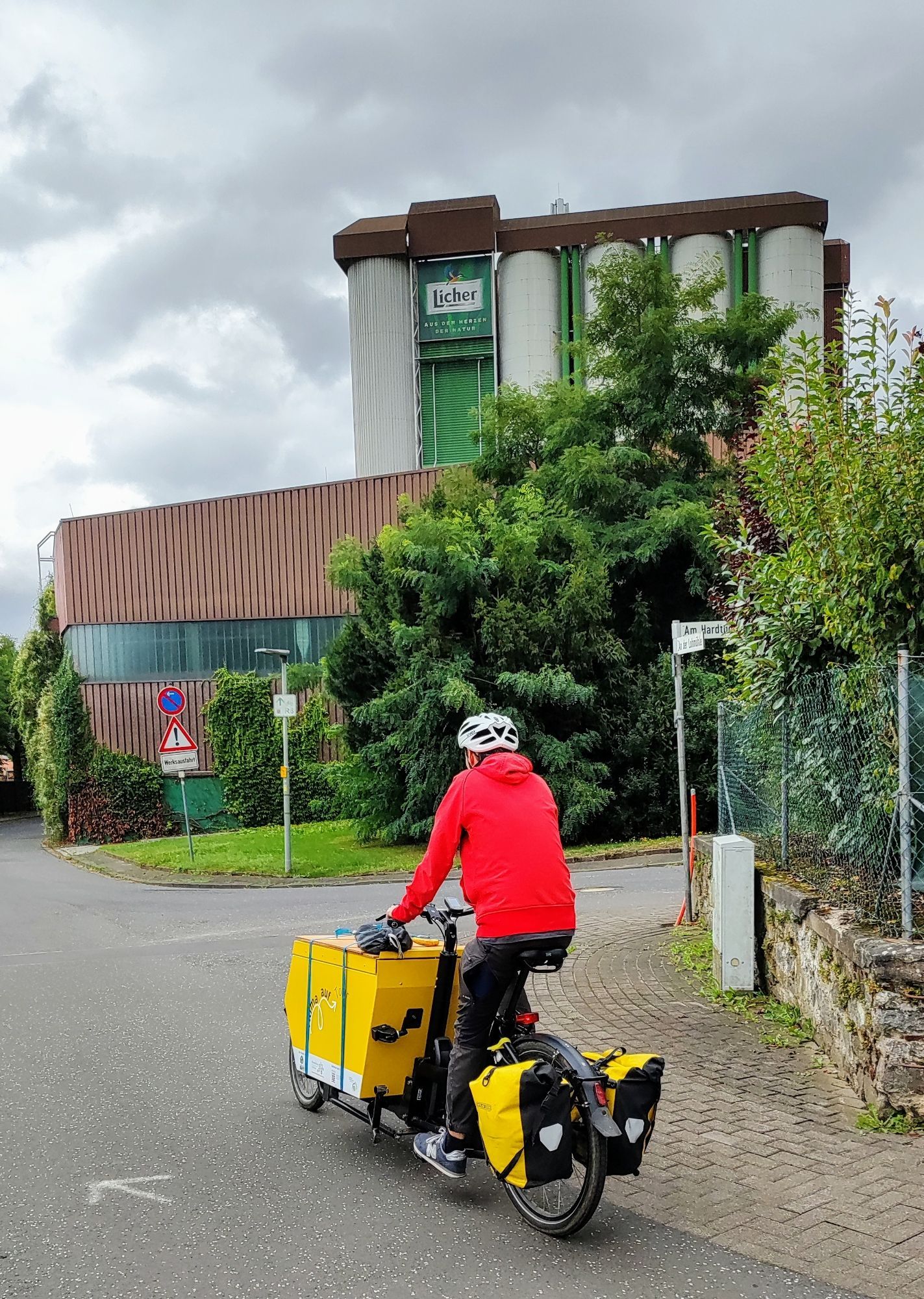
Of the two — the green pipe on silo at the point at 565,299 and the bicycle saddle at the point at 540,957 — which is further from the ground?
the green pipe on silo at the point at 565,299

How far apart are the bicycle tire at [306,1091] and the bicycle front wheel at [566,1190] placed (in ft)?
4.63

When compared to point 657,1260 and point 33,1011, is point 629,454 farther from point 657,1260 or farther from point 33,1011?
point 657,1260

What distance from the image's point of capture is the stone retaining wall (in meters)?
5.34

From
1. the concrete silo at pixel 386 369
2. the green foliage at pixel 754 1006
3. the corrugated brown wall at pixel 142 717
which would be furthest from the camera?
the concrete silo at pixel 386 369

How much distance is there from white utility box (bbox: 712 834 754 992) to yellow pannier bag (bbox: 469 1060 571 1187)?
3.88m

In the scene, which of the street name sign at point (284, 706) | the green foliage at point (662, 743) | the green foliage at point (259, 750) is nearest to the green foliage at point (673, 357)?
the green foliage at point (662, 743)

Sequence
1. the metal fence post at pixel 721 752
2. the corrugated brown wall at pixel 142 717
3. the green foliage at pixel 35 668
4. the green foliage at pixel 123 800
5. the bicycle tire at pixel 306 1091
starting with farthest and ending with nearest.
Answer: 1. the green foliage at pixel 35 668
2. the corrugated brown wall at pixel 142 717
3. the green foliage at pixel 123 800
4. the metal fence post at pixel 721 752
5. the bicycle tire at pixel 306 1091

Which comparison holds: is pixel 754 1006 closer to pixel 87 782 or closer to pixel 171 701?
pixel 171 701

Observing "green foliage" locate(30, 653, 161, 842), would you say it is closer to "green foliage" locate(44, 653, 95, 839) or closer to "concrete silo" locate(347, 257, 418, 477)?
"green foliage" locate(44, 653, 95, 839)

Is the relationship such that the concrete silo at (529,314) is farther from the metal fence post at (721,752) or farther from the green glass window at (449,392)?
the metal fence post at (721,752)

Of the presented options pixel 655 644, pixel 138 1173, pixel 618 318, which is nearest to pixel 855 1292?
pixel 138 1173

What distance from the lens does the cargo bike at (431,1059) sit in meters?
4.17

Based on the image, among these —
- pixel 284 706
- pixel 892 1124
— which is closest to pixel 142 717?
pixel 284 706

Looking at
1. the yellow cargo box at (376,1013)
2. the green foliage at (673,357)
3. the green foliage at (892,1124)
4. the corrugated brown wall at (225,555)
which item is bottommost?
the green foliage at (892,1124)
